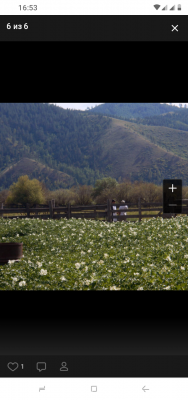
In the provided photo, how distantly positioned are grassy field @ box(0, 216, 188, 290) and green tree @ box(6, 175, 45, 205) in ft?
97.2

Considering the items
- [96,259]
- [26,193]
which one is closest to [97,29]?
[96,259]

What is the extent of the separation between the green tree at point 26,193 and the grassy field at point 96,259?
29632 mm

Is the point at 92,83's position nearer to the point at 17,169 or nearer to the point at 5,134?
the point at 17,169

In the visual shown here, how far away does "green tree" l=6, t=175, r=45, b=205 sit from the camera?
41.1 metres

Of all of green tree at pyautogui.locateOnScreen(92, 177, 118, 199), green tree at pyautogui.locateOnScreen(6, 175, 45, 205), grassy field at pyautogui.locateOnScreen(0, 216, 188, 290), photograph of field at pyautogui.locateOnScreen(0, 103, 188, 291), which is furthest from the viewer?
green tree at pyautogui.locateOnScreen(92, 177, 118, 199)

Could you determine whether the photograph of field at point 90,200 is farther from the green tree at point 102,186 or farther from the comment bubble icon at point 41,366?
the comment bubble icon at point 41,366

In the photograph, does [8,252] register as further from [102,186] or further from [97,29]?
[102,186]

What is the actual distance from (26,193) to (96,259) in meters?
36.3

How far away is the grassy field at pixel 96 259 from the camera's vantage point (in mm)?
5152

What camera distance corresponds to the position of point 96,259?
6.92 m

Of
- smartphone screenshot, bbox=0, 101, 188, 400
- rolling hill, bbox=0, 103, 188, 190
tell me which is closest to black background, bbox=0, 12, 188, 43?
smartphone screenshot, bbox=0, 101, 188, 400

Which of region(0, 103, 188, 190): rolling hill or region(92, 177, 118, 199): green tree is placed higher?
region(0, 103, 188, 190): rolling hill

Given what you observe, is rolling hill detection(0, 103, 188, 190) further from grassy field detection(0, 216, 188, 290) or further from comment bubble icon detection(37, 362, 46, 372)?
comment bubble icon detection(37, 362, 46, 372)

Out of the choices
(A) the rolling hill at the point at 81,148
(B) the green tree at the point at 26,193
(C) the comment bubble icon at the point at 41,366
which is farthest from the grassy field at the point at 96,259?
(A) the rolling hill at the point at 81,148
